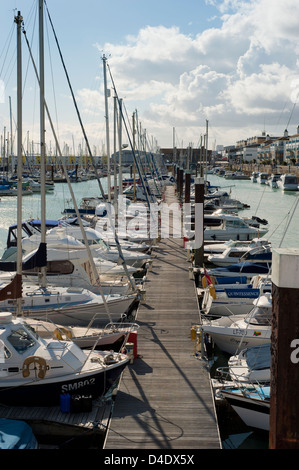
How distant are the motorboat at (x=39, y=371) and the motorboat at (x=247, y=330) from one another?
4587 mm

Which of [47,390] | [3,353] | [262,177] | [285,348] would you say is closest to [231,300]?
[47,390]

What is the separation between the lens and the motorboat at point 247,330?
1580 centimetres

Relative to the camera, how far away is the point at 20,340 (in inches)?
478

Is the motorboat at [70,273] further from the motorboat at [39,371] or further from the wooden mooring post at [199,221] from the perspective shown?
the motorboat at [39,371]

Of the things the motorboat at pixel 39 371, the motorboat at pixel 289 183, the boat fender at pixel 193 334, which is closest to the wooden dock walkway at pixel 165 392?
the boat fender at pixel 193 334

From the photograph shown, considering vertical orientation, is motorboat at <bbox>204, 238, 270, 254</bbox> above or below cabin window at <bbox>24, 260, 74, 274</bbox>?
below

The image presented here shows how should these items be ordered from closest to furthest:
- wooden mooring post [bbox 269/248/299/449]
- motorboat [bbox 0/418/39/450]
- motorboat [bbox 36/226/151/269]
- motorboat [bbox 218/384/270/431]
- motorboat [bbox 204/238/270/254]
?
wooden mooring post [bbox 269/248/299/449] → motorboat [bbox 0/418/39/450] → motorboat [bbox 218/384/270/431] → motorboat [bbox 36/226/151/269] → motorboat [bbox 204/238/270/254]

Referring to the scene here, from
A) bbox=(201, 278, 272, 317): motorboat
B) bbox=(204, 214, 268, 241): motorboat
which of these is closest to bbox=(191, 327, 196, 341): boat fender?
bbox=(201, 278, 272, 317): motorboat

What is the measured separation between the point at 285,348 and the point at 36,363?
7460 mm

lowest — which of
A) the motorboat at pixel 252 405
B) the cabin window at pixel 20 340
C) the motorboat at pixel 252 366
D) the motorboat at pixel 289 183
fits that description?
the motorboat at pixel 252 405

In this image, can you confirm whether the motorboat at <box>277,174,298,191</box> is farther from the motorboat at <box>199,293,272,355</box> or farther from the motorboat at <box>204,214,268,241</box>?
the motorboat at <box>199,293,272,355</box>

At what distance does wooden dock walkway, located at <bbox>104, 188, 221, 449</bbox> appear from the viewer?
10438 mm

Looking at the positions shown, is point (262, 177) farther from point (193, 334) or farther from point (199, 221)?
point (193, 334)

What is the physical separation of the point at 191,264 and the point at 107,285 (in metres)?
7.18
